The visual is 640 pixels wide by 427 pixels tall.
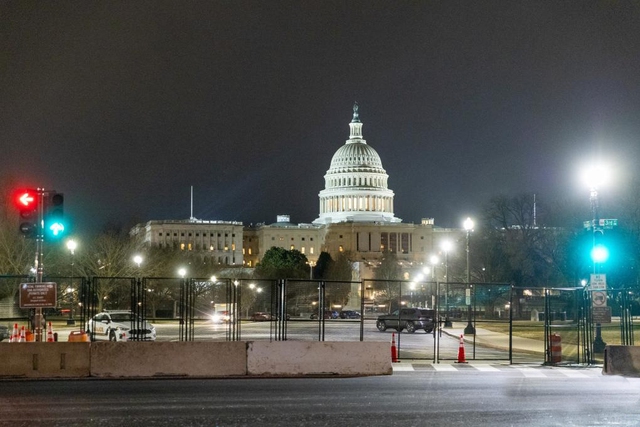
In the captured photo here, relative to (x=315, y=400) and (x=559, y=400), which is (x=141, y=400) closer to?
(x=315, y=400)

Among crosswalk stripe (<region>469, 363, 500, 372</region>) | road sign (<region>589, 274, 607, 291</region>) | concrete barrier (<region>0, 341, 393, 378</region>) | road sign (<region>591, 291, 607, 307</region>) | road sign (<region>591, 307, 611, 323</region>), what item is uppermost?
road sign (<region>589, 274, 607, 291</region>)

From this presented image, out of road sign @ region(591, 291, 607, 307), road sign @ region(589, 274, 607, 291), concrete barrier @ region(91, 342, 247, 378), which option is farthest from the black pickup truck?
concrete barrier @ region(91, 342, 247, 378)

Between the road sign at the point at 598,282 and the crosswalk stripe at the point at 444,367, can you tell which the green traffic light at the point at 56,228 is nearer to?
the crosswalk stripe at the point at 444,367

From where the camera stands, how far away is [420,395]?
19.0 metres

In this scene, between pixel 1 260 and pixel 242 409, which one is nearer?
pixel 242 409

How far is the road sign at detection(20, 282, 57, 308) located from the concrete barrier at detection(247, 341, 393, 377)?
5.43 meters

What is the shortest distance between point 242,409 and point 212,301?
3233cm

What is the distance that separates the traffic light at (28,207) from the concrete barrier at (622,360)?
14.9 m

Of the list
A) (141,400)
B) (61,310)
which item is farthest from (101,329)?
(141,400)

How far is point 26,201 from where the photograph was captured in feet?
83.0

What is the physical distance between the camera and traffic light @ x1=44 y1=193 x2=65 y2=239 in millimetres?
25469

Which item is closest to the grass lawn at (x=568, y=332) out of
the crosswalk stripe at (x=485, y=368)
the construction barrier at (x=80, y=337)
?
the crosswalk stripe at (x=485, y=368)

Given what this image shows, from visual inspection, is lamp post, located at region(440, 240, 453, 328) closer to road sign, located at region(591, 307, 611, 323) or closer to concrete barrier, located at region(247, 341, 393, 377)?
road sign, located at region(591, 307, 611, 323)

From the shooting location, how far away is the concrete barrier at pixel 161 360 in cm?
2336
